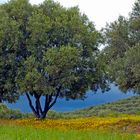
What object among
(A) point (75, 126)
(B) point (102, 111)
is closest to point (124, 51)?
(A) point (75, 126)

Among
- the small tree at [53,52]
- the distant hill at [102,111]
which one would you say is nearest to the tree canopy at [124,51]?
the small tree at [53,52]

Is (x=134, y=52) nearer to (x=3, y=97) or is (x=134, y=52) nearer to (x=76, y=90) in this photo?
(x=76, y=90)

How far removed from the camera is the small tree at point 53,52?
46.3 m

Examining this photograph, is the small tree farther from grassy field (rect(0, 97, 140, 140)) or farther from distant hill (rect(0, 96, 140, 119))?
distant hill (rect(0, 96, 140, 119))

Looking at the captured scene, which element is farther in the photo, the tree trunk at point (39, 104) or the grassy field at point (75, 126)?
the tree trunk at point (39, 104)

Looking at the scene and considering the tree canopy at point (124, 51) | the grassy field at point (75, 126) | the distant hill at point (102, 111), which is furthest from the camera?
the distant hill at point (102, 111)

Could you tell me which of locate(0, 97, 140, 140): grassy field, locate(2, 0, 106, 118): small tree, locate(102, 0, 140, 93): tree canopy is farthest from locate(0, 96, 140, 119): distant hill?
locate(102, 0, 140, 93): tree canopy

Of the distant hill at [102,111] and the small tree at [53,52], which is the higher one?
the small tree at [53,52]

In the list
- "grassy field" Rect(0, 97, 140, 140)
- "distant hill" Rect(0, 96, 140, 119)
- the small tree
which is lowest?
"grassy field" Rect(0, 97, 140, 140)

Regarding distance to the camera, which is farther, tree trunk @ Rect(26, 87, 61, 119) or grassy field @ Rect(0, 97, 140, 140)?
tree trunk @ Rect(26, 87, 61, 119)

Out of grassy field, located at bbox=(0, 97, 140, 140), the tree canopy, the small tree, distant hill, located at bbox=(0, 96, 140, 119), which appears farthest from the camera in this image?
distant hill, located at bbox=(0, 96, 140, 119)

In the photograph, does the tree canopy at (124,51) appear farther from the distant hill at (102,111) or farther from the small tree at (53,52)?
the distant hill at (102,111)

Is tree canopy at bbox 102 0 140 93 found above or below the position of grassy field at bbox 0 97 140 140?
above

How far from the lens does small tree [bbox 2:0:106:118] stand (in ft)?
152
